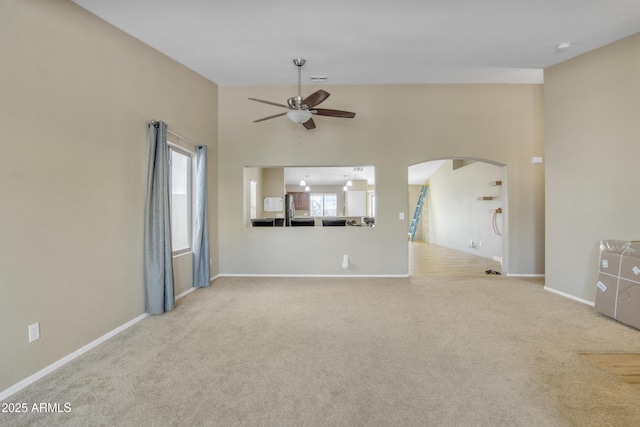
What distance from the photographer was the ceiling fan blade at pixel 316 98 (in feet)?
11.1

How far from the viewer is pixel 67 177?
2.44m

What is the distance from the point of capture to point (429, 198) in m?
11.4

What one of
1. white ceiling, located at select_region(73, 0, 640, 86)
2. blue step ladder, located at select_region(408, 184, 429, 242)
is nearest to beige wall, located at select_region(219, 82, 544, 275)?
white ceiling, located at select_region(73, 0, 640, 86)

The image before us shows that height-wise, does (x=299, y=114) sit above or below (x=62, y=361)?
above

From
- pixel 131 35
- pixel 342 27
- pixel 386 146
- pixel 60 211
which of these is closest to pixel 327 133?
pixel 386 146

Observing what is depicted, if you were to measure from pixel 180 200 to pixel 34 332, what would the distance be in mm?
2453

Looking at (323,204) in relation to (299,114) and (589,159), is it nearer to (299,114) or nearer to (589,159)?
(299,114)

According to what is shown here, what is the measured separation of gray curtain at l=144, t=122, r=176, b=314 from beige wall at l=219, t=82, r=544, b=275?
187 centimetres

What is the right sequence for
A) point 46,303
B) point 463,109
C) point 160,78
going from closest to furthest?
1. point 46,303
2. point 160,78
3. point 463,109

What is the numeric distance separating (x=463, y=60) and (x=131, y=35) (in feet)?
14.3

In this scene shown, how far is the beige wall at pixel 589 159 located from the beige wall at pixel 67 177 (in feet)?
18.4

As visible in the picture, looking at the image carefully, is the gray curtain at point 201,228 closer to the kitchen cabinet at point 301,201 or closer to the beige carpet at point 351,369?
the beige carpet at point 351,369

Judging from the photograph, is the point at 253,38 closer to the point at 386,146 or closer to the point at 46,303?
the point at 386,146

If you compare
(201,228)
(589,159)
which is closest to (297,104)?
(201,228)
